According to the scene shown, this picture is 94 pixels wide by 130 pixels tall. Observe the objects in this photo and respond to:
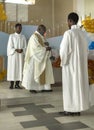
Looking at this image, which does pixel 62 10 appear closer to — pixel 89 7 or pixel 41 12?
pixel 41 12

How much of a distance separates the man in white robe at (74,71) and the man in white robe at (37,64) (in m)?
1.58

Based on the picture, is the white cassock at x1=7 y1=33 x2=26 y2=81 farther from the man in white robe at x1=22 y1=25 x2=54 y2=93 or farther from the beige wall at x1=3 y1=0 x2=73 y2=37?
the beige wall at x1=3 y1=0 x2=73 y2=37

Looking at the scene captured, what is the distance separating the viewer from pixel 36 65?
18.7ft

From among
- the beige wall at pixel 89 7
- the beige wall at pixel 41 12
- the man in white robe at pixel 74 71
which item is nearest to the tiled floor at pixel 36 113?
the man in white robe at pixel 74 71

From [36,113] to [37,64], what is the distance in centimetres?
146

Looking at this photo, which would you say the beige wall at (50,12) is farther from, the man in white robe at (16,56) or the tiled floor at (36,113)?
the tiled floor at (36,113)

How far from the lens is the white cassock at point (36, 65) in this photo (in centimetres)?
568

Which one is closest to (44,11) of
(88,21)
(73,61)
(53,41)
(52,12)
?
(52,12)

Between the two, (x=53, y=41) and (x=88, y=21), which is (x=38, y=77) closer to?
(x=88, y=21)

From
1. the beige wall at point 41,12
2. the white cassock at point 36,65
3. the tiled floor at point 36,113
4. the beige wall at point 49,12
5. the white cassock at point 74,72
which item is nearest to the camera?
the tiled floor at point 36,113

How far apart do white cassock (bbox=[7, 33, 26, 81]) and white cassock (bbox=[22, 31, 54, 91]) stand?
2.04ft

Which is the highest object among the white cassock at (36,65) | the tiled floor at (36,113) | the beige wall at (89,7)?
the beige wall at (89,7)

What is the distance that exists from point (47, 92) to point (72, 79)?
5.99ft

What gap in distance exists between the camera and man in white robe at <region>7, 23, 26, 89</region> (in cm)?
632
